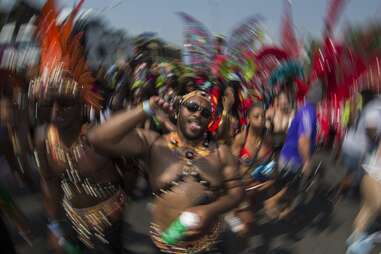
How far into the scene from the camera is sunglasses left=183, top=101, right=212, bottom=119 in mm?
1774

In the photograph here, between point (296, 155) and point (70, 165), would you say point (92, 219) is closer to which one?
point (70, 165)

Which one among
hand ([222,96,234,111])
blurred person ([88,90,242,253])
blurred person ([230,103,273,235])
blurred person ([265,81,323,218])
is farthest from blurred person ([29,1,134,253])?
hand ([222,96,234,111])

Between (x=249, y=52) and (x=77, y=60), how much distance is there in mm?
1546

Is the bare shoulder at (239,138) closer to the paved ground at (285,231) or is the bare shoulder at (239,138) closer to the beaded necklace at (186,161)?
the paved ground at (285,231)

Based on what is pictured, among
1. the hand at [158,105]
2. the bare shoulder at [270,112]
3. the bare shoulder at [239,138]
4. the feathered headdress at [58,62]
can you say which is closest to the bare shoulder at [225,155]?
the hand at [158,105]

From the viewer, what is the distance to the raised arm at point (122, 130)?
1.58m

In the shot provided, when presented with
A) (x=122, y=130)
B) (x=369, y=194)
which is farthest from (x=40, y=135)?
(x=369, y=194)

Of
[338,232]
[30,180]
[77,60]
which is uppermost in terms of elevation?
[77,60]

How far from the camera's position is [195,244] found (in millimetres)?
1795

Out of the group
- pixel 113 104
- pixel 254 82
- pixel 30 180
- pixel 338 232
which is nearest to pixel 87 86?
pixel 30 180

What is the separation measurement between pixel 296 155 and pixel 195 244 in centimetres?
125

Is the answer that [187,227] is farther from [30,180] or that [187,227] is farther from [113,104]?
[113,104]

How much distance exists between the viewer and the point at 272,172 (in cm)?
298

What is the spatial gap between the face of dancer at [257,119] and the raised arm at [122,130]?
165 cm
